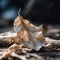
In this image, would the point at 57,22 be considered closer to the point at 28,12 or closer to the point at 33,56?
the point at 28,12

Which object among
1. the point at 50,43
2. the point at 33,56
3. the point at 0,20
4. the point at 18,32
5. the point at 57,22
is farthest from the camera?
the point at 0,20

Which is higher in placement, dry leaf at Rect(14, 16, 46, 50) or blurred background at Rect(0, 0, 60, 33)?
blurred background at Rect(0, 0, 60, 33)

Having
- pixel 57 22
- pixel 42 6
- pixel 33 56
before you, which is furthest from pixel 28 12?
pixel 33 56

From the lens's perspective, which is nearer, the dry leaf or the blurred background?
the dry leaf

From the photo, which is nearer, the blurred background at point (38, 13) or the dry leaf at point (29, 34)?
the dry leaf at point (29, 34)

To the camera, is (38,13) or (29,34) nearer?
(29,34)

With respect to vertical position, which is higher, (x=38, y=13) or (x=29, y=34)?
(x=38, y=13)

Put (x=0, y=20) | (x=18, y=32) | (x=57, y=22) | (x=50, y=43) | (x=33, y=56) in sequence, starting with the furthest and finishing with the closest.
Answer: (x=0, y=20) → (x=57, y=22) → (x=50, y=43) → (x=18, y=32) → (x=33, y=56)

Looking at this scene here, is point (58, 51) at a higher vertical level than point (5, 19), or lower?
lower

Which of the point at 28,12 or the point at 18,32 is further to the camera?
the point at 28,12

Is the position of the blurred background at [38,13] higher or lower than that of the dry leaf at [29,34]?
higher

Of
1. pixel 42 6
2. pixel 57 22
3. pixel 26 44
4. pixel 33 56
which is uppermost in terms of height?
pixel 42 6
